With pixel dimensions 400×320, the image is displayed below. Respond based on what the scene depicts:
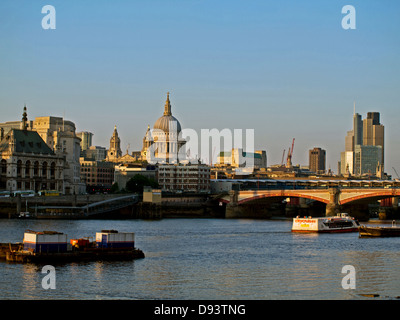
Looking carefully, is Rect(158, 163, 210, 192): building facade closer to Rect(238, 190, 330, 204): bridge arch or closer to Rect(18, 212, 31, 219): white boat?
Rect(238, 190, 330, 204): bridge arch

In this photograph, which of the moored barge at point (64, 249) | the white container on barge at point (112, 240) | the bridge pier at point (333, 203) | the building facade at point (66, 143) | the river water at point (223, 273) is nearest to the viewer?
the river water at point (223, 273)

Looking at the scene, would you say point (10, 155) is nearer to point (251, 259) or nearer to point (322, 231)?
point (322, 231)

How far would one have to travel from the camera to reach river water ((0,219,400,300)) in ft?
125

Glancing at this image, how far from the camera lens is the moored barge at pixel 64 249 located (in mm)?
48750

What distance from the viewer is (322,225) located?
8800 centimetres

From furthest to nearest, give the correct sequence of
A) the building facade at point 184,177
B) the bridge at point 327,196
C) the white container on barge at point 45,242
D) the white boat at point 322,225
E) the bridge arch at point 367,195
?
Answer: 1. the building facade at point 184,177
2. the bridge at point 327,196
3. the bridge arch at point 367,195
4. the white boat at point 322,225
5. the white container on barge at point 45,242

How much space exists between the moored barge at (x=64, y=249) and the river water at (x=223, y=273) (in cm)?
136

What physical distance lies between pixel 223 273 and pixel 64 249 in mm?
11599

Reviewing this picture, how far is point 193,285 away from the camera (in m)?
41.0

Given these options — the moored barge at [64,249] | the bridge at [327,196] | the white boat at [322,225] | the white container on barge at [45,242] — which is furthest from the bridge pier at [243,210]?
the white container on barge at [45,242]

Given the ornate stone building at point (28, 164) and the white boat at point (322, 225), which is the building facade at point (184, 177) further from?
the white boat at point (322, 225)

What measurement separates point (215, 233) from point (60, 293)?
148 ft

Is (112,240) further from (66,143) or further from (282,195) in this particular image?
(66,143)
